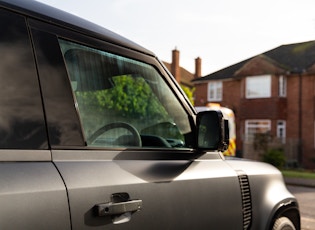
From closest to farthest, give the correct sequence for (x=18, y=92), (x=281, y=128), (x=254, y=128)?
(x=18, y=92) → (x=281, y=128) → (x=254, y=128)

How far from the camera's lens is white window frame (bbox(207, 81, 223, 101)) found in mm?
30812

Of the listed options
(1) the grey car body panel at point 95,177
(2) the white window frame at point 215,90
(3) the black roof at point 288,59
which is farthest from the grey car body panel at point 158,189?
(2) the white window frame at point 215,90

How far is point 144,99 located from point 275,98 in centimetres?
2507

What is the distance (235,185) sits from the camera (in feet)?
9.09

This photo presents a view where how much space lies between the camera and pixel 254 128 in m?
28.1

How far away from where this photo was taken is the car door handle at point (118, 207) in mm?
1862

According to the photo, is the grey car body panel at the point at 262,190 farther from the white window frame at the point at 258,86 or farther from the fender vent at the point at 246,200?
the white window frame at the point at 258,86

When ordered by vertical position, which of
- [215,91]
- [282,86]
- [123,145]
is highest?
[282,86]

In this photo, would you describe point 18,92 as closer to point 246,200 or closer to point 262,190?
point 246,200

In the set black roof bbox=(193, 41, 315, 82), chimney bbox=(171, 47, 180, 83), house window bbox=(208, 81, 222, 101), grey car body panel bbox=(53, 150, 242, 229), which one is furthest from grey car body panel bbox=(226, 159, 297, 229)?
chimney bbox=(171, 47, 180, 83)

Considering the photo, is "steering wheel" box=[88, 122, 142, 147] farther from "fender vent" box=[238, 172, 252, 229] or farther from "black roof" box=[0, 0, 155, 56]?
"fender vent" box=[238, 172, 252, 229]

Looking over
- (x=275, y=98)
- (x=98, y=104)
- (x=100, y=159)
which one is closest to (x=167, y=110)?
(x=98, y=104)

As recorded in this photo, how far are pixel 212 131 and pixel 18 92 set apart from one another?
1.18 meters

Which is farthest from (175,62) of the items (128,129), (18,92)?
(18,92)
